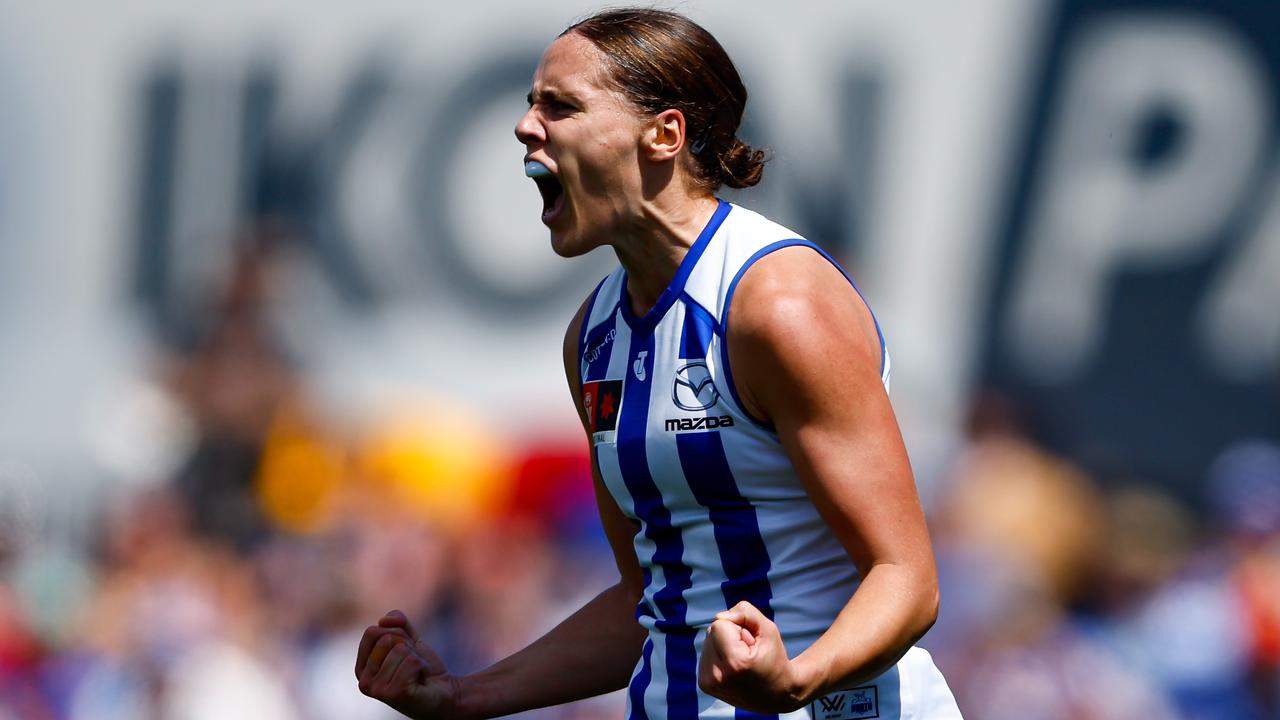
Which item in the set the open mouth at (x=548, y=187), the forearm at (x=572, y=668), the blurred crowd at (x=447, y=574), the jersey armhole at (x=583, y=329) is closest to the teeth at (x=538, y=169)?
the open mouth at (x=548, y=187)

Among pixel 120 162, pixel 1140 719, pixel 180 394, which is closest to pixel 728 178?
pixel 1140 719

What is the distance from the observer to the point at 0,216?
9938mm

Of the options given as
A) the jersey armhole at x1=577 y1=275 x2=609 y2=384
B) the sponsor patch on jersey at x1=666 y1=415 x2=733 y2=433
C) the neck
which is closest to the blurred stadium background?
the jersey armhole at x1=577 y1=275 x2=609 y2=384

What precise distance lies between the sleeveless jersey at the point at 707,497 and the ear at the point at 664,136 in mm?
148

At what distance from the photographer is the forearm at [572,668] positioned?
3.07 m

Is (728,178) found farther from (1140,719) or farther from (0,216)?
(0,216)

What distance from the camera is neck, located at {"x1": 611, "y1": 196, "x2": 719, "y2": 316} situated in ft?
9.20

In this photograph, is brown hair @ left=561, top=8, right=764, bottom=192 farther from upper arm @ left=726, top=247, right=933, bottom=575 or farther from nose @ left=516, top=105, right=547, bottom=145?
upper arm @ left=726, top=247, right=933, bottom=575

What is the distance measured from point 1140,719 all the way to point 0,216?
285 inches

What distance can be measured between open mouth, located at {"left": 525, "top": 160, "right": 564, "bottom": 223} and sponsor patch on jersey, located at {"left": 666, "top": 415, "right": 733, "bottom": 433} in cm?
45

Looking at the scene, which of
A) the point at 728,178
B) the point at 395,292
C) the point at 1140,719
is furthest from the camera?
the point at 395,292

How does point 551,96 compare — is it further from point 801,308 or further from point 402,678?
point 402,678

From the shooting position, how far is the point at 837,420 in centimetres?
247

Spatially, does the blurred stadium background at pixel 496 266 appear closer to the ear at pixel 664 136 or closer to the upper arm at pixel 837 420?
the ear at pixel 664 136
